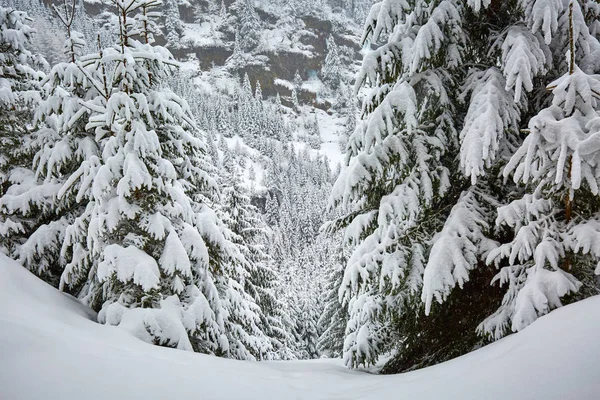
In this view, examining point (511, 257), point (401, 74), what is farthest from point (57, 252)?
point (511, 257)

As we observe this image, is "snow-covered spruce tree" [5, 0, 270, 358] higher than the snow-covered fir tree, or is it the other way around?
"snow-covered spruce tree" [5, 0, 270, 358]

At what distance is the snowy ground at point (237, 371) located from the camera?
6.51ft

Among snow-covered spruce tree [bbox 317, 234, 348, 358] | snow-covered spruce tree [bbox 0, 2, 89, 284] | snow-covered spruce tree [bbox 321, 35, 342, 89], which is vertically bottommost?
snow-covered spruce tree [bbox 321, 35, 342, 89]

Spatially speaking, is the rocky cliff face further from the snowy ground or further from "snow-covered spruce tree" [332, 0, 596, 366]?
the snowy ground

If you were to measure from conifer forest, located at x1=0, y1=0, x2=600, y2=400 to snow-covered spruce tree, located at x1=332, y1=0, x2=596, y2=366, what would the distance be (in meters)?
0.03

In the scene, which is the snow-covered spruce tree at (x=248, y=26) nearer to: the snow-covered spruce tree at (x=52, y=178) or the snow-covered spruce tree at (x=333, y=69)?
the snow-covered spruce tree at (x=333, y=69)

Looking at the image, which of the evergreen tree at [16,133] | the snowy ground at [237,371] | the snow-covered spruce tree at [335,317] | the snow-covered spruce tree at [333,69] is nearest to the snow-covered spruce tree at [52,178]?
the evergreen tree at [16,133]

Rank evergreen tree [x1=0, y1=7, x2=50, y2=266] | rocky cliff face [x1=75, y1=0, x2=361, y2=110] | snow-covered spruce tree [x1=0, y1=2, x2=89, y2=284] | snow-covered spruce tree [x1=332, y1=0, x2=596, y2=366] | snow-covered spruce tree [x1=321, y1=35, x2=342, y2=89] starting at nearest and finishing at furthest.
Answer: snow-covered spruce tree [x1=332, y1=0, x2=596, y2=366] → snow-covered spruce tree [x1=0, y1=2, x2=89, y2=284] → evergreen tree [x1=0, y1=7, x2=50, y2=266] → rocky cliff face [x1=75, y1=0, x2=361, y2=110] → snow-covered spruce tree [x1=321, y1=35, x2=342, y2=89]

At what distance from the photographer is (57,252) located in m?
6.65

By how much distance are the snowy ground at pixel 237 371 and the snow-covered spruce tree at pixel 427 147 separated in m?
1.36

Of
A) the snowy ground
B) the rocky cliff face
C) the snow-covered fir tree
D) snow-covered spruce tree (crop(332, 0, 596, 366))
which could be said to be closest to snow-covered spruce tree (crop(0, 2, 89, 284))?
the snowy ground

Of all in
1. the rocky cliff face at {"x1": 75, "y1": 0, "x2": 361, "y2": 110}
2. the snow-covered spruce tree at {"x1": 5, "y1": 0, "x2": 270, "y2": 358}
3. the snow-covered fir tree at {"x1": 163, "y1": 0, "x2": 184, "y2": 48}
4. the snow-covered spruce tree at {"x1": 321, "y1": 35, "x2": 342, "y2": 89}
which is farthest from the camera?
the snow-covered spruce tree at {"x1": 321, "y1": 35, "x2": 342, "y2": 89}

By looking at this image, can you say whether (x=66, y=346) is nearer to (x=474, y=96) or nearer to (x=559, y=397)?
(x=559, y=397)

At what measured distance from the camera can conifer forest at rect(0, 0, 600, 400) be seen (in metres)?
2.54
